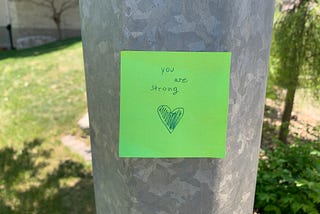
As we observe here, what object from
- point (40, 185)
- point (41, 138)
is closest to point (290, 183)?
point (40, 185)

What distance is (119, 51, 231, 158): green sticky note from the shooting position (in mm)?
863

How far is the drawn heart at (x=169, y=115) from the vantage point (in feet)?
2.91

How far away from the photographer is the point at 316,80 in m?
3.77

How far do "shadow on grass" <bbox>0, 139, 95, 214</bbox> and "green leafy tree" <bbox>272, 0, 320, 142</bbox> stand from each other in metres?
2.39

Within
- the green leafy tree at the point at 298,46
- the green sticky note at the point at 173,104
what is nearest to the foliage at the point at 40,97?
the green leafy tree at the point at 298,46

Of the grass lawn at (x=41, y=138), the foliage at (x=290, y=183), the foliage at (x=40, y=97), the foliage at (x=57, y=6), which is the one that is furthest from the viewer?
the foliage at (x=57, y=6)

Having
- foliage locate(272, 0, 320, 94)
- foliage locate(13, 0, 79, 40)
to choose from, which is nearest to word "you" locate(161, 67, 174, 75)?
foliage locate(272, 0, 320, 94)

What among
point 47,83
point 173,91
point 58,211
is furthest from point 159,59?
point 47,83

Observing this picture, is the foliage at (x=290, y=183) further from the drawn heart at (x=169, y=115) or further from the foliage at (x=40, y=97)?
the foliage at (x=40, y=97)

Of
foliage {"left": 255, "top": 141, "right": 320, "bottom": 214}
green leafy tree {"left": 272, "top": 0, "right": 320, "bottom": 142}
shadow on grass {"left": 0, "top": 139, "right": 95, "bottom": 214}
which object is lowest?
shadow on grass {"left": 0, "top": 139, "right": 95, "bottom": 214}

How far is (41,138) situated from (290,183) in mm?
3478

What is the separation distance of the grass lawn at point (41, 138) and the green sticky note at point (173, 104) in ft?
8.53

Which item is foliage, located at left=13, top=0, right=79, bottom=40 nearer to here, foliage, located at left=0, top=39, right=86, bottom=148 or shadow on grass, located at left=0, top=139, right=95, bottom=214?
foliage, located at left=0, top=39, right=86, bottom=148

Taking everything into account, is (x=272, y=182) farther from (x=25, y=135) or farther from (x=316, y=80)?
(x=25, y=135)
